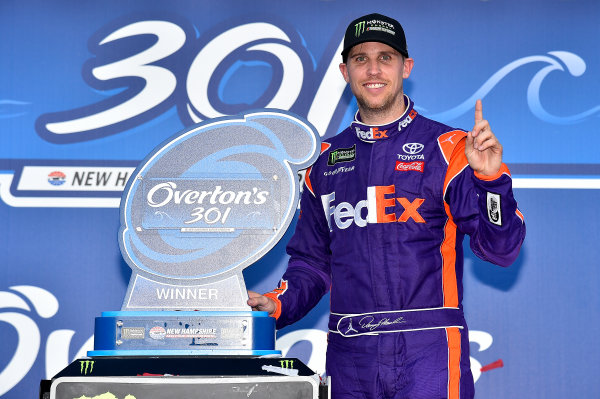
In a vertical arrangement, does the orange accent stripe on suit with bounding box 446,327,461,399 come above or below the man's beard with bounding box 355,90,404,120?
below

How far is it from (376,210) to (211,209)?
442 mm

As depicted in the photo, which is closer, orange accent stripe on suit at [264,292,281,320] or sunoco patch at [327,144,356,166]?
orange accent stripe on suit at [264,292,281,320]

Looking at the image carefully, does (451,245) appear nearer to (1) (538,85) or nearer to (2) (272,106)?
(2) (272,106)

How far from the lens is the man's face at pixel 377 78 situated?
78.4 inches

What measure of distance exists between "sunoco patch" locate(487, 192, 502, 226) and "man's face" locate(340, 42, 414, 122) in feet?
1.39

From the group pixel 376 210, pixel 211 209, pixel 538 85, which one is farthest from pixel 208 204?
pixel 538 85

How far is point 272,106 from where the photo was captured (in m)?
3.15

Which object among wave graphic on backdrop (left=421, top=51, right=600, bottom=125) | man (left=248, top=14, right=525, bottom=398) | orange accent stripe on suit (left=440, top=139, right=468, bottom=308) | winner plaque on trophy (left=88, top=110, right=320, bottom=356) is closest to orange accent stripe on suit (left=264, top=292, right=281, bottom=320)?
man (left=248, top=14, right=525, bottom=398)

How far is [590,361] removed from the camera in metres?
3.05

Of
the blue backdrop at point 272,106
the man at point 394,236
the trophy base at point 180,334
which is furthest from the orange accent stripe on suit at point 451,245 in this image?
the blue backdrop at point 272,106

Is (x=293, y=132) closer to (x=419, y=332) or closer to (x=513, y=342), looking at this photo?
(x=419, y=332)

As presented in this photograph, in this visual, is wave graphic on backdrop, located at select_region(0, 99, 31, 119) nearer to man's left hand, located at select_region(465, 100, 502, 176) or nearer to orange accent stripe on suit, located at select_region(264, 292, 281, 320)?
orange accent stripe on suit, located at select_region(264, 292, 281, 320)

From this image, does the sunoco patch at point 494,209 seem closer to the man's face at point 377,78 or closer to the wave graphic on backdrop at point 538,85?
the man's face at point 377,78

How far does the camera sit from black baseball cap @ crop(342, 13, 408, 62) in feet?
6.52
